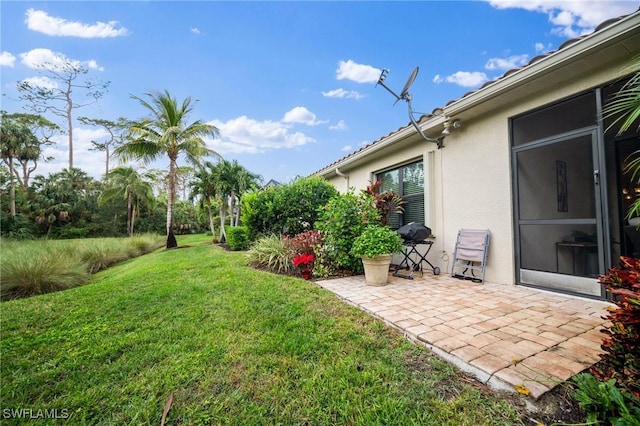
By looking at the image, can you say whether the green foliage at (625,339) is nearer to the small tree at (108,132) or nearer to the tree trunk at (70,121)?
the tree trunk at (70,121)

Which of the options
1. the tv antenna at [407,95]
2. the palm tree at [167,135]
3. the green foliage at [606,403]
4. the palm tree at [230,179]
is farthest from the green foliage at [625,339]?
the palm tree at [230,179]

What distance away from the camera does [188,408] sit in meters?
1.53

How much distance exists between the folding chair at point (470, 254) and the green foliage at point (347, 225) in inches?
59.1

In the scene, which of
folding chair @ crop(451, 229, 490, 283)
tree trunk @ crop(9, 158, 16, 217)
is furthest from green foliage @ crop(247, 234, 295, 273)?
tree trunk @ crop(9, 158, 16, 217)

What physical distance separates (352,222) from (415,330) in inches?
107

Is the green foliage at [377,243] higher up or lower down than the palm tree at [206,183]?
lower down

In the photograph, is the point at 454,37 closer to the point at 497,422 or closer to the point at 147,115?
the point at 497,422

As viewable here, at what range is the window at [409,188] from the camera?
5.46m

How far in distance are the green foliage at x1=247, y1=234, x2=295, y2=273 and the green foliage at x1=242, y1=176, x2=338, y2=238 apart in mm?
1151

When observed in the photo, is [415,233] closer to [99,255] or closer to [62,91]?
[99,255]

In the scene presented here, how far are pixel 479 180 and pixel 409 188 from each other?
1.68 meters

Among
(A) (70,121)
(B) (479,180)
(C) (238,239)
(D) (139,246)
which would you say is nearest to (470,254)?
(B) (479,180)

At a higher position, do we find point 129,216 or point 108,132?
point 108,132
